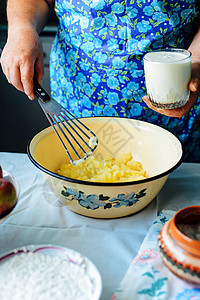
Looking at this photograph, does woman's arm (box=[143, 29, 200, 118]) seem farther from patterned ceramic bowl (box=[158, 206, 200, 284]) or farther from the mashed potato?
patterned ceramic bowl (box=[158, 206, 200, 284])

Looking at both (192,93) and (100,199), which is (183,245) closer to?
(100,199)

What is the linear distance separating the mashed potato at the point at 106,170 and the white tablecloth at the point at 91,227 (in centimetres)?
7

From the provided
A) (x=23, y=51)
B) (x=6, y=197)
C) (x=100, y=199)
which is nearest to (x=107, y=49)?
(x=23, y=51)

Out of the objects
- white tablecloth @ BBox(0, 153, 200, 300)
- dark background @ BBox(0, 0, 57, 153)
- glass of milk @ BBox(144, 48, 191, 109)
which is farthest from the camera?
dark background @ BBox(0, 0, 57, 153)

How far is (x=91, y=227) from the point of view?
0.80 m

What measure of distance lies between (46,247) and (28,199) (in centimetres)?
26

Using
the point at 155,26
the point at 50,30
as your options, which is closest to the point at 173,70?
the point at 155,26

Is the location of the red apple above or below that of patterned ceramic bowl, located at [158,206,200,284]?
above

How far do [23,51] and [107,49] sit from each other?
0.26 metres

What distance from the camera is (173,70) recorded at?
851mm

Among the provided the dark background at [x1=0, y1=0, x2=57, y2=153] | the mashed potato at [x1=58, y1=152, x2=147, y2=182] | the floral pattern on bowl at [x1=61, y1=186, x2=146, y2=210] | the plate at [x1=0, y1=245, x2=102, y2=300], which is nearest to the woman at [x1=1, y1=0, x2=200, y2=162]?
the mashed potato at [x1=58, y1=152, x2=147, y2=182]

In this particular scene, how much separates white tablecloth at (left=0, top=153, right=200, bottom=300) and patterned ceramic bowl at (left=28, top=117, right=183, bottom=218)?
1.1 inches

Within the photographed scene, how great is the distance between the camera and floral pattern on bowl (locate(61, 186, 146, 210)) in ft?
2.56

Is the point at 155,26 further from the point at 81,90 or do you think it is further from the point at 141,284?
the point at 141,284
